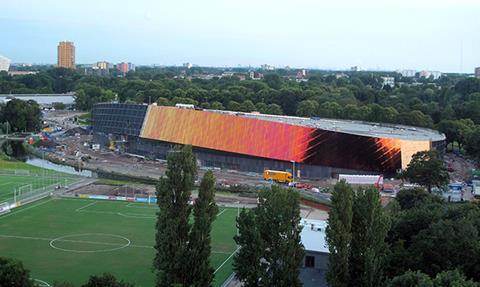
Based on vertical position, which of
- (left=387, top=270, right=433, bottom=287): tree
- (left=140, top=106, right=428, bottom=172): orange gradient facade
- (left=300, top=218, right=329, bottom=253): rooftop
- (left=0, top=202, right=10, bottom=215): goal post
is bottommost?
(left=0, top=202, right=10, bottom=215): goal post

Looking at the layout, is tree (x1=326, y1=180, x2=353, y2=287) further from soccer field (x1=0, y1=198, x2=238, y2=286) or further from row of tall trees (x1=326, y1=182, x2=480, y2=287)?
soccer field (x1=0, y1=198, x2=238, y2=286)

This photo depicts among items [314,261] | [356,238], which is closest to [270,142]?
[314,261]

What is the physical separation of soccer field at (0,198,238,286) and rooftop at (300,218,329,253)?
11.3 ft

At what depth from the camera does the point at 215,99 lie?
85.0m

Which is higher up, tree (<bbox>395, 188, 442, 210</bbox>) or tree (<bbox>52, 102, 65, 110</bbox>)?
tree (<bbox>52, 102, 65, 110</bbox>)

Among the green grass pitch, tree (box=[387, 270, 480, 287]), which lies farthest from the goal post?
tree (box=[387, 270, 480, 287])

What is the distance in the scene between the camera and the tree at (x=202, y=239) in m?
18.3

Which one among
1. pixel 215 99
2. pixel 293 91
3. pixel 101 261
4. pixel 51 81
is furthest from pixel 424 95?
pixel 101 261

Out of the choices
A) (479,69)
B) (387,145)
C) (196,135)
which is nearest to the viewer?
(387,145)

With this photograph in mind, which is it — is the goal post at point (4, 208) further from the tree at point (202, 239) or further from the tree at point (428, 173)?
the tree at point (428, 173)

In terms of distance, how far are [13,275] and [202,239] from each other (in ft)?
17.8

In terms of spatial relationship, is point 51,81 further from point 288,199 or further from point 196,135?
point 288,199

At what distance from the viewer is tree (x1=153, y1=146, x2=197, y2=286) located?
18.1 meters

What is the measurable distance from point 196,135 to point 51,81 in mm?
82555
